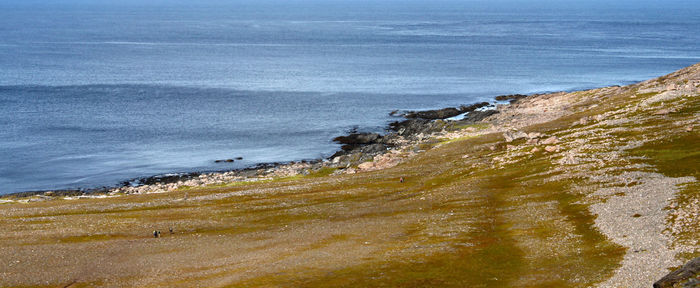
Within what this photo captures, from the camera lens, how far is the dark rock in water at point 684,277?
146 feet

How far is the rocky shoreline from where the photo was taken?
360 ft

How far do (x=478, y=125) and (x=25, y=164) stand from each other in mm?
103247

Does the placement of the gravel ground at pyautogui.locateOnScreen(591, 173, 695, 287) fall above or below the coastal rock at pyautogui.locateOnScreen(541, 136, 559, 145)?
above

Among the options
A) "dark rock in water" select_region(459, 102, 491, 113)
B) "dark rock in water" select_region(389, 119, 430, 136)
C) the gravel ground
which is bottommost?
"dark rock in water" select_region(389, 119, 430, 136)

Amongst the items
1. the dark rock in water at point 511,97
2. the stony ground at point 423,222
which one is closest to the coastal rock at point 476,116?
the dark rock in water at point 511,97

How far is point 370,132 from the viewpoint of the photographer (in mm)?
149375

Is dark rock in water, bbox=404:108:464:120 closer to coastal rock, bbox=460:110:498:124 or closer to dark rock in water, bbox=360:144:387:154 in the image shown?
coastal rock, bbox=460:110:498:124

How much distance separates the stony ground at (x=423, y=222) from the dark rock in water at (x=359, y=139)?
81.8 ft

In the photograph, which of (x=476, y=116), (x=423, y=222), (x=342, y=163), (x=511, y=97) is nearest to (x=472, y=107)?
(x=476, y=116)

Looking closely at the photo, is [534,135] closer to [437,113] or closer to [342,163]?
[342,163]

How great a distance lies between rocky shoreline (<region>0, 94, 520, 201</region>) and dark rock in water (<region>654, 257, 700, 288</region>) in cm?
7249

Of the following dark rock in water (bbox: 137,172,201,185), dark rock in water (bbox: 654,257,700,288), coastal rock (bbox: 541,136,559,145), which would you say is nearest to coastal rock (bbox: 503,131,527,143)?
coastal rock (bbox: 541,136,559,145)

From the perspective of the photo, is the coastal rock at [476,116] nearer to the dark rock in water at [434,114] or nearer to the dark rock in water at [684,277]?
the dark rock in water at [434,114]

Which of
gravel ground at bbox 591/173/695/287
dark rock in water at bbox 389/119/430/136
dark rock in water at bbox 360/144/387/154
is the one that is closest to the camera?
gravel ground at bbox 591/173/695/287
